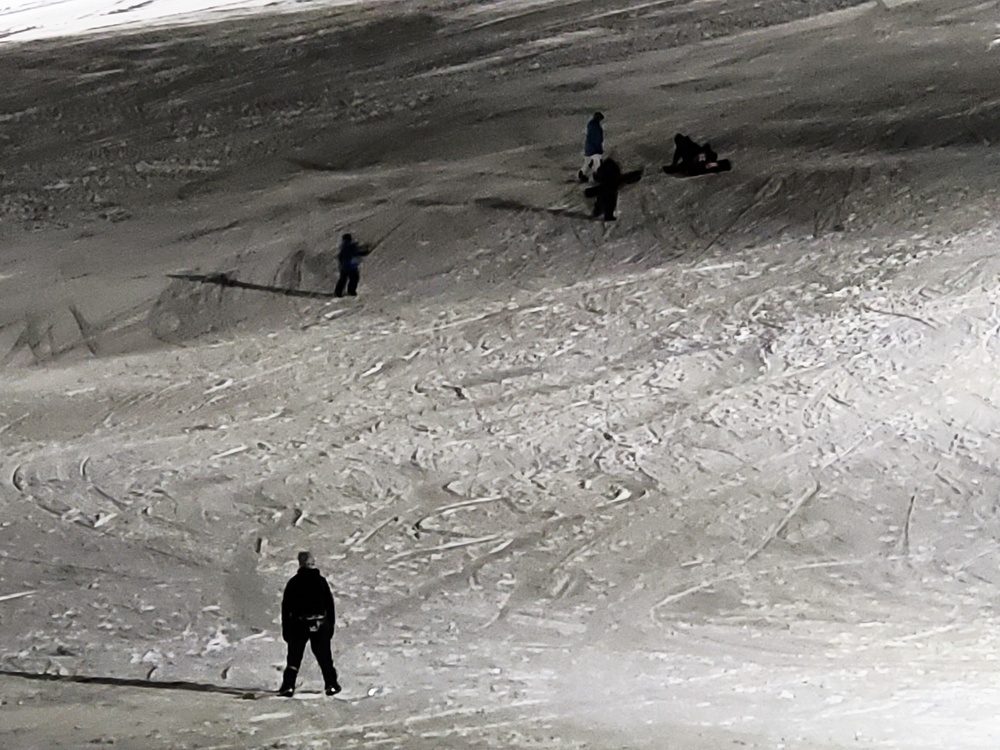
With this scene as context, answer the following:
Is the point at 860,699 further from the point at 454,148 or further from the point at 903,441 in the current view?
the point at 454,148

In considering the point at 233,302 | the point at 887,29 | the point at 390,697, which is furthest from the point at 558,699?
the point at 887,29

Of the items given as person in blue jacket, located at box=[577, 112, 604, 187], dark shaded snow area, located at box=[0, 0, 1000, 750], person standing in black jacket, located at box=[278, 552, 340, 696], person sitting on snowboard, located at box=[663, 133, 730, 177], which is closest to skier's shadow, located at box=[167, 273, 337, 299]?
dark shaded snow area, located at box=[0, 0, 1000, 750]

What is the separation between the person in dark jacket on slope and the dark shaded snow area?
263 millimetres

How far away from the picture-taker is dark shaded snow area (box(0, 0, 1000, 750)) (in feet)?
34.7

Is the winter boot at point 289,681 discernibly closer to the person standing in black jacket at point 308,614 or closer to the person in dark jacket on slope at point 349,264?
the person standing in black jacket at point 308,614

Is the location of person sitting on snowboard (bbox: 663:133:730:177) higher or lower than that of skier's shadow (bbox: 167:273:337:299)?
higher

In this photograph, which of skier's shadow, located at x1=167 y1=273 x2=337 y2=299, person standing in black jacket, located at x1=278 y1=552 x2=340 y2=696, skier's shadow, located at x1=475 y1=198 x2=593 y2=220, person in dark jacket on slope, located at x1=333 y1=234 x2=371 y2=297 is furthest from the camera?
skier's shadow, located at x1=475 y1=198 x2=593 y2=220

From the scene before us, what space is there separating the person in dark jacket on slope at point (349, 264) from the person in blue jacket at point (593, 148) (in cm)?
386

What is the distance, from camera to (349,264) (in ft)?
64.5

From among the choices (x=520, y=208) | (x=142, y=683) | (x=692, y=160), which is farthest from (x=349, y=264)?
(x=142, y=683)

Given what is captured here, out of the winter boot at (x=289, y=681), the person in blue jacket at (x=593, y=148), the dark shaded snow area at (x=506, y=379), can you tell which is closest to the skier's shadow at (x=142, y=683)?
the dark shaded snow area at (x=506, y=379)

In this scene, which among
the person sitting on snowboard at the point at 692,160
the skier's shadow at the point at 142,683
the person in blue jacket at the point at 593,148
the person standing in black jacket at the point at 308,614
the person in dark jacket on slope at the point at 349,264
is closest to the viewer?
the person standing in black jacket at the point at 308,614

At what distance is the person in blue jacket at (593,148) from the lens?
21062 millimetres

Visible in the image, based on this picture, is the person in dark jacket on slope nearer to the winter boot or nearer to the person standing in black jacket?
the person standing in black jacket
